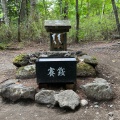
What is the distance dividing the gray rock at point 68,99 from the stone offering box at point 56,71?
1.21 ft

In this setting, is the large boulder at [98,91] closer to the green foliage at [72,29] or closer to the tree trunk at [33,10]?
the green foliage at [72,29]

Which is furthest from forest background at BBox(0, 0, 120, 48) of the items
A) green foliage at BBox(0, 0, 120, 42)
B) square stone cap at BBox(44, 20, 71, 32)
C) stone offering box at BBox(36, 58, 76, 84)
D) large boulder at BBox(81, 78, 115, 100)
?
large boulder at BBox(81, 78, 115, 100)

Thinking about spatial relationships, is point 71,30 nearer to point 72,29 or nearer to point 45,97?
point 72,29

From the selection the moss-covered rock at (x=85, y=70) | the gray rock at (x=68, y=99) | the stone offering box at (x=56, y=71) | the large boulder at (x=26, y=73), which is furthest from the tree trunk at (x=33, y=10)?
the gray rock at (x=68, y=99)

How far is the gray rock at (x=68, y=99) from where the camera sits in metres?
3.53

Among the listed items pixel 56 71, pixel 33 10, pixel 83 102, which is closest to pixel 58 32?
pixel 56 71

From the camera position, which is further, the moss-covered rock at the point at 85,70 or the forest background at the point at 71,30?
the forest background at the point at 71,30

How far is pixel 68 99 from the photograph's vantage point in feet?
11.9

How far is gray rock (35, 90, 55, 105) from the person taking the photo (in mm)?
3779

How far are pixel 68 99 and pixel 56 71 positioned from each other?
67 cm

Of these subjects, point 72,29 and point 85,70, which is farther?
point 72,29

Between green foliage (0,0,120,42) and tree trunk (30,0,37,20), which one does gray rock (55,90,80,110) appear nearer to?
green foliage (0,0,120,42)

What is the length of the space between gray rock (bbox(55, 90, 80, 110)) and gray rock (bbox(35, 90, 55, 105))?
120mm

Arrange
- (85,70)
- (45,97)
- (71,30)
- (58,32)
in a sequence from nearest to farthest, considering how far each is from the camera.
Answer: (45,97) → (85,70) → (58,32) → (71,30)
